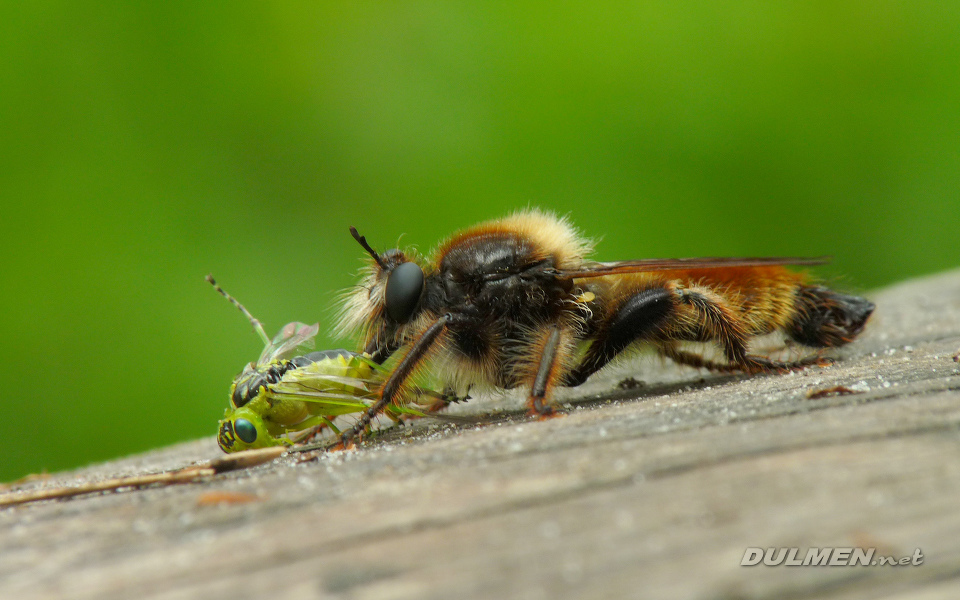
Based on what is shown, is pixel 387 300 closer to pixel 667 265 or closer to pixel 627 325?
pixel 627 325

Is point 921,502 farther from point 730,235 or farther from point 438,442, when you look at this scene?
point 730,235

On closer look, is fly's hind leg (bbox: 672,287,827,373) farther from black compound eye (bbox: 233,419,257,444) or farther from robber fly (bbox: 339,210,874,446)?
black compound eye (bbox: 233,419,257,444)

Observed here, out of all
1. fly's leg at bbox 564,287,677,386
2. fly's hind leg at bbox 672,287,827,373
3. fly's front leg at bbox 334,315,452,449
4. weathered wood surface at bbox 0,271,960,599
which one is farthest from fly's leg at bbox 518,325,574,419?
weathered wood surface at bbox 0,271,960,599

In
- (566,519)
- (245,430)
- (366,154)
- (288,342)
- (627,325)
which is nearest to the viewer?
A: (566,519)

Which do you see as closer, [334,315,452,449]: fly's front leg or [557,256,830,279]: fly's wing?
[334,315,452,449]: fly's front leg

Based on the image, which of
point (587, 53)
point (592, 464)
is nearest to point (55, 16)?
point (587, 53)

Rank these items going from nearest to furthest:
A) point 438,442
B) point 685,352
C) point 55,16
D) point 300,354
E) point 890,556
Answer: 1. point 890,556
2. point 438,442
3. point 300,354
4. point 685,352
5. point 55,16

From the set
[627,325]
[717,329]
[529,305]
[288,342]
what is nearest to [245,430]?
[288,342]
